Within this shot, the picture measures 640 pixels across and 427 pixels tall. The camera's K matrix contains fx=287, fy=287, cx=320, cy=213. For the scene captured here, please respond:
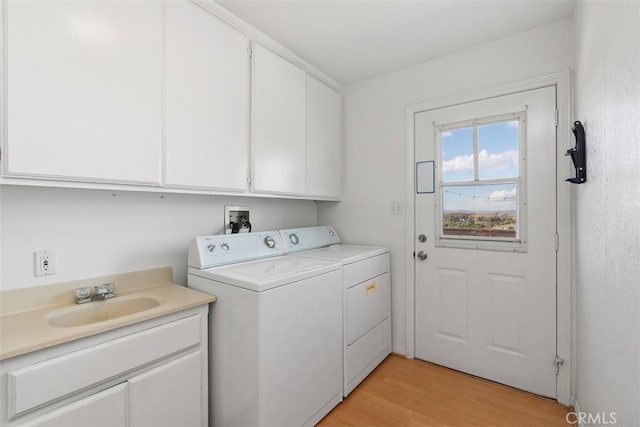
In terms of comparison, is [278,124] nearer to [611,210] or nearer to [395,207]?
[395,207]

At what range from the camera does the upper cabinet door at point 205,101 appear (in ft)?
5.04

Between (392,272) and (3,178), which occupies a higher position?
(3,178)

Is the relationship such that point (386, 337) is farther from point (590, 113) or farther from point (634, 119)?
point (634, 119)

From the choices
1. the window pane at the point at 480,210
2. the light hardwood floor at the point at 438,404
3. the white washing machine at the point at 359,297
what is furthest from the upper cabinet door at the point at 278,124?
the light hardwood floor at the point at 438,404

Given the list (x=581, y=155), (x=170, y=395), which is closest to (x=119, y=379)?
(x=170, y=395)

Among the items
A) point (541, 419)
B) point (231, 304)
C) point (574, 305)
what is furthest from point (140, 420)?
point (574, 305)

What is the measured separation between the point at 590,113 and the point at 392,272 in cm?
171

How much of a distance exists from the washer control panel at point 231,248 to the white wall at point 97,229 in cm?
27

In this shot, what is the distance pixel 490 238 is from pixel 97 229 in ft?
8.41

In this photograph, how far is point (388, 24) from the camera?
1929 millimetres

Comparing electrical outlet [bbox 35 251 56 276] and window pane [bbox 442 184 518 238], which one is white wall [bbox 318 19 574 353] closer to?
window pane [bbox 442 184 518 238]

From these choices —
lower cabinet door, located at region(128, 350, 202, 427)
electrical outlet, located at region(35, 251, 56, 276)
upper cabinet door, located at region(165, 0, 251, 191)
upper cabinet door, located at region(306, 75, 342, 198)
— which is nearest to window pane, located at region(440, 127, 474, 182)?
upper cabinet door, located at region(306, 75, 342, 198)

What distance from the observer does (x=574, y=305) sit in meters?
1.84

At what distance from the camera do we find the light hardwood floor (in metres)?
1.75
